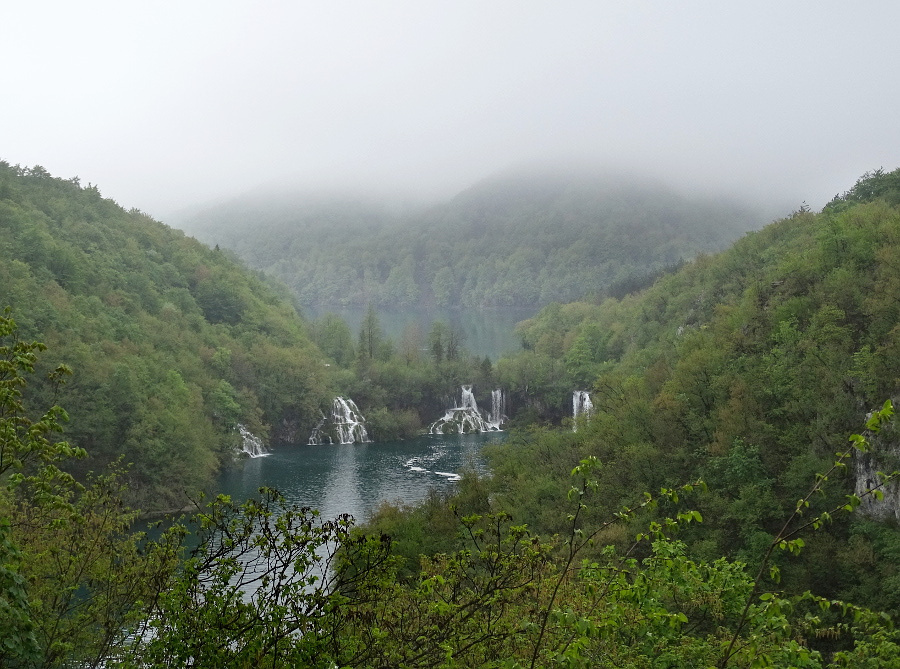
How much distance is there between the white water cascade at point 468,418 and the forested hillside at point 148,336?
59.5ft

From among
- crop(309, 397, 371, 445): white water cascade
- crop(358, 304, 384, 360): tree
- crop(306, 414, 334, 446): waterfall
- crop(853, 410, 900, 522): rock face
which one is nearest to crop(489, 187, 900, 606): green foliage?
crop(853, 410, 900, 522): rock face

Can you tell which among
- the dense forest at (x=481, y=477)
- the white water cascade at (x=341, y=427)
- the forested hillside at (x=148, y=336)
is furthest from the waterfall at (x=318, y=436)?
the dense forest at (x=481, y=477)

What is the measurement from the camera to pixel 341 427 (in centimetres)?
10088

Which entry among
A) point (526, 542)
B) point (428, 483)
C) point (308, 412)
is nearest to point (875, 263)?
point (428, 483)

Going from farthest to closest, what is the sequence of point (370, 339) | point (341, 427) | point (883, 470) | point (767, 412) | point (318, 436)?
1. point (370, 339)
2. point (341, 427)
3. point (318, 436)
4. point (767, 412)
5. point (883, 470)

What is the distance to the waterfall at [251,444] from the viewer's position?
290ft

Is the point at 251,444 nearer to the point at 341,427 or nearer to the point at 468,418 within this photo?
the point at 341,427

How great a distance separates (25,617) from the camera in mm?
7316

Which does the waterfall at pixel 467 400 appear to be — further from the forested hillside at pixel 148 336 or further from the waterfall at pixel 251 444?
the waterfall at pixel 251 444

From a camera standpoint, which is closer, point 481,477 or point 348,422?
point 481,477

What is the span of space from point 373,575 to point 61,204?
388 ft

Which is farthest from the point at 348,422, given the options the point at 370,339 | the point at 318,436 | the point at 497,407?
the point at 370,339

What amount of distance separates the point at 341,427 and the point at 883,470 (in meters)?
74.1

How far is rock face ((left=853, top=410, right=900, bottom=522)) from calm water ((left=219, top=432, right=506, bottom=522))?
28.6m
